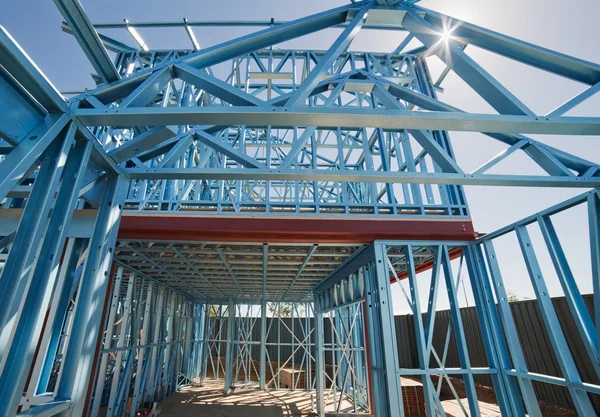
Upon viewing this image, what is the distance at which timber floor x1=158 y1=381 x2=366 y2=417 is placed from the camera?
40.0 feet

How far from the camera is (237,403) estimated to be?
1394 cm

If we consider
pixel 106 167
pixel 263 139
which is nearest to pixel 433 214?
pixel 106 167

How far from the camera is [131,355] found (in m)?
10.8

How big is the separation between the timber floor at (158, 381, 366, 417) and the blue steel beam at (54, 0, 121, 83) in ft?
→ 41.2

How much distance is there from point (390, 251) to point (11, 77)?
7.78m

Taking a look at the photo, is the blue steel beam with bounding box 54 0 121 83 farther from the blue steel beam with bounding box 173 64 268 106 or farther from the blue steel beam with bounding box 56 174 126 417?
the blue steel beam with bounding box 56 174 126 417

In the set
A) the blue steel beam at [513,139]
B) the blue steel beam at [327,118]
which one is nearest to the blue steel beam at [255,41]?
the blue steel beam at [327,118]

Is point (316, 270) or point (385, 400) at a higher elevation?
point (316, 270)

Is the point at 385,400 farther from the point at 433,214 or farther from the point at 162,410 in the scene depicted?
the point at 162,410

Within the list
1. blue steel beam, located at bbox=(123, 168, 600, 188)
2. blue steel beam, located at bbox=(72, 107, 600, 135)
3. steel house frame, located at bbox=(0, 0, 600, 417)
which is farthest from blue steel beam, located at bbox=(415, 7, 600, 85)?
blue steel beam, located at bbox=(123, 168, 600, 188)

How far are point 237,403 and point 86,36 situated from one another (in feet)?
49.5

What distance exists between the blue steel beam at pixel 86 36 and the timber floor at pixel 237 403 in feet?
41.2

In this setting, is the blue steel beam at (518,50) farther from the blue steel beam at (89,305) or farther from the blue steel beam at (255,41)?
the blue steel beam at (89,305)

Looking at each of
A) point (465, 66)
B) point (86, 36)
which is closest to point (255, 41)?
point (86, 36)
